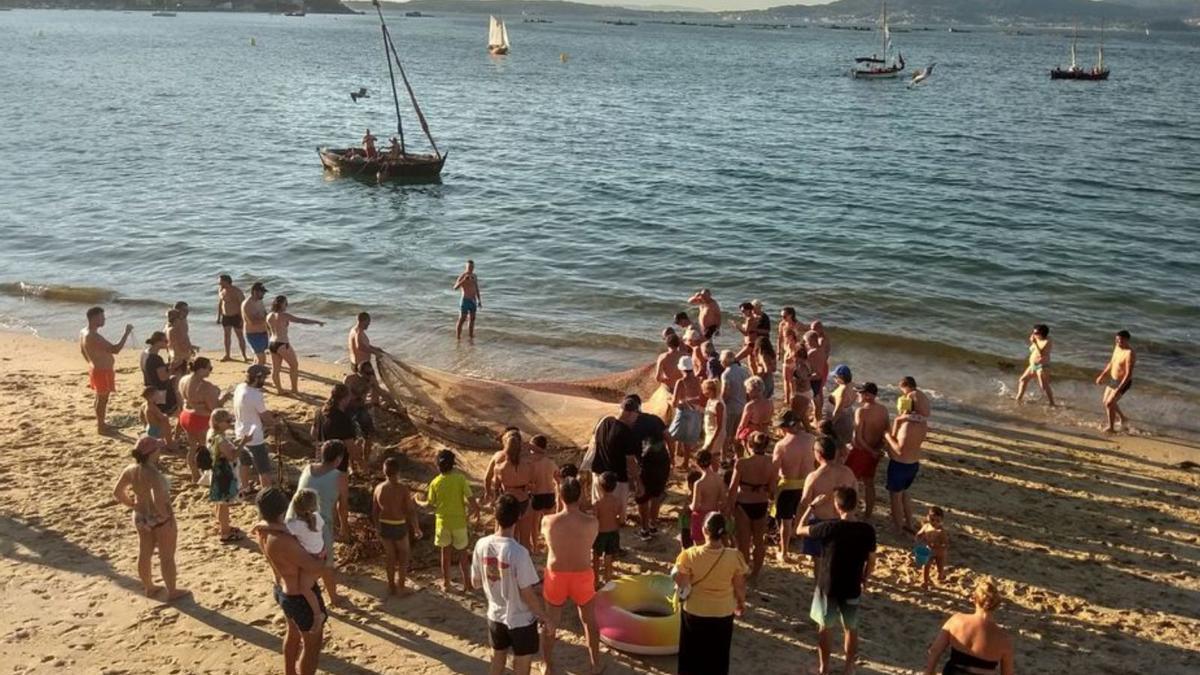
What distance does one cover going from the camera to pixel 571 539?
24.1ft

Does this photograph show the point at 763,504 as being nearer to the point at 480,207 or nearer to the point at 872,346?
the point at 872,346

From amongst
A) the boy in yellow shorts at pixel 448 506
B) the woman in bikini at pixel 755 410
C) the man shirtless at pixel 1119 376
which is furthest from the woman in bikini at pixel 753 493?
the man shirtless at pixel 1119 376

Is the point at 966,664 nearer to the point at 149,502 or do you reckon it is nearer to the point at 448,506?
the point at 448,506

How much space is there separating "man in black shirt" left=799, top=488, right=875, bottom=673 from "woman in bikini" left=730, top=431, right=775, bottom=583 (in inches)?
45.8

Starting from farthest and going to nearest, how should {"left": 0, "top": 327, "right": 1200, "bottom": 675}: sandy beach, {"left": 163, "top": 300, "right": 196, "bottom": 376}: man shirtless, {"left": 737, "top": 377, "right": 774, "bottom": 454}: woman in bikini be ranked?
{"left": 163, "top": 300, "right": 196, "bottom": 376}: man shirtless
{"left": 737, "top": 377, "right": 774, "bottom": 454}: woman in bikini
{"left": 0, "top": 327, "right": 1200, "bottom": 675}: sandy beach

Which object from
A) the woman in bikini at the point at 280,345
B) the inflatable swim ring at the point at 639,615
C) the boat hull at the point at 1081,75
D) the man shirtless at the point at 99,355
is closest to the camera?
the inflatable swim ring at the point at 639,615

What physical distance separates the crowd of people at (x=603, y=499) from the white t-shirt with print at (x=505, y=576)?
0.01m

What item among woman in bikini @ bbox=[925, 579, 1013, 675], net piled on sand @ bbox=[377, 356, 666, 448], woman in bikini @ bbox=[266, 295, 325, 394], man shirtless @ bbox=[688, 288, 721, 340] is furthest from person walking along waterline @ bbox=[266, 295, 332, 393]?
woman in bikini @ bbox=[925, 579, 1013, 675]

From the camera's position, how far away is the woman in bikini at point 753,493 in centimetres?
865

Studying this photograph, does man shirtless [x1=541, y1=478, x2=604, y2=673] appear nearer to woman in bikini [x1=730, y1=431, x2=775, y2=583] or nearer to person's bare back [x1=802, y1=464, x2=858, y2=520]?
woman in bikini [x1=730, y1=431, x2=775, y2=583]

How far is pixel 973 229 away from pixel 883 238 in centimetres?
303

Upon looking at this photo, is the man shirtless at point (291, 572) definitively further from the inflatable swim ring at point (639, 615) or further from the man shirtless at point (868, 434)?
the man shirtless at point (868, 434)

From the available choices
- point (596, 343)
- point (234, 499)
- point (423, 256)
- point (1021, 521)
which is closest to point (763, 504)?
point (1021, 521)

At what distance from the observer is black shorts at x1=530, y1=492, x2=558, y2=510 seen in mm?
8914
